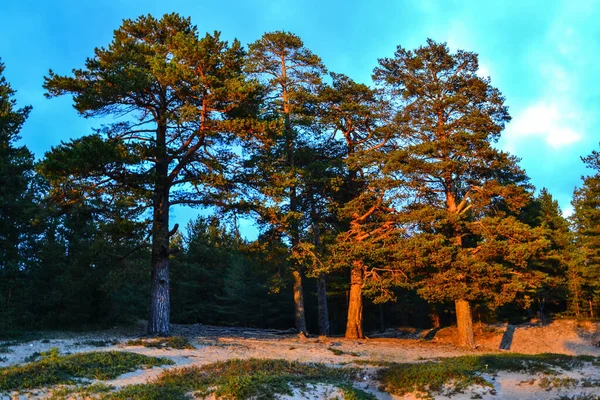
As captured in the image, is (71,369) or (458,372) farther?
(458,372)

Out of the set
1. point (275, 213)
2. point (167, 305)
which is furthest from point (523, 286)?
point (167, 305)

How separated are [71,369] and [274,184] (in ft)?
33.3

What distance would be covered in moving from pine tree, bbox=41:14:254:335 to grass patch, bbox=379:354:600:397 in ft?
29.7

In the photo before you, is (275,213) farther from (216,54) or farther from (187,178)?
(216,54)

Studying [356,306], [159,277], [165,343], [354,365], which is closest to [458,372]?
[354,365]

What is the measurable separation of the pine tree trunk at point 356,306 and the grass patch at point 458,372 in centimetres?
983

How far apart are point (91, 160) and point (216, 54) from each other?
572cm

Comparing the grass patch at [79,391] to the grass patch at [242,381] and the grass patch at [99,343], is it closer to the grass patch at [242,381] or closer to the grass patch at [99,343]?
the grass patch at [242,381]

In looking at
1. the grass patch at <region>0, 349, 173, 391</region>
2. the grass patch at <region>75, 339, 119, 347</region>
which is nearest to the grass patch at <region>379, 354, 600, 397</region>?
the grass patch at <region>0, 349, 173, 391</region>

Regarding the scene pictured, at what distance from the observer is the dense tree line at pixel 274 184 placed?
16.2 metres

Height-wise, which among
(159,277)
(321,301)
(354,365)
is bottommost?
→ (354,365)

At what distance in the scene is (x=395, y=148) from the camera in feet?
77.2

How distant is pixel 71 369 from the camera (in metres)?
9.70

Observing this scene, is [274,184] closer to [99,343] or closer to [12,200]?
[99,343]
